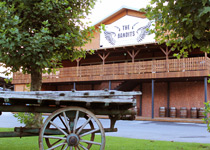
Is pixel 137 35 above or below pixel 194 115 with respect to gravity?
above

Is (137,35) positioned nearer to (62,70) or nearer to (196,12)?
(62,70)

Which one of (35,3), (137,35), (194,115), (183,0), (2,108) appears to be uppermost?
(137,35)

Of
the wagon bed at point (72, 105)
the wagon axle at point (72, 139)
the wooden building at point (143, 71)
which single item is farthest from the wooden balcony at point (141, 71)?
the wagon axle at point (72, 139)

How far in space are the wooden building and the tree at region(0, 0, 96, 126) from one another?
11519 mm

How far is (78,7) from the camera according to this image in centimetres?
870

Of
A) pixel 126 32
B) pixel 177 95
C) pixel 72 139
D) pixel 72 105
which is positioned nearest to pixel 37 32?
pixel 72 105

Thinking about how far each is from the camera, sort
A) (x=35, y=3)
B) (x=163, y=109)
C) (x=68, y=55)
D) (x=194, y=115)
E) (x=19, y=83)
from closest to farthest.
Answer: (x=35, y=3)
(x=68, y=55)
(x=194, y=115)
(x=163, y=109)
(x=19, y=83)

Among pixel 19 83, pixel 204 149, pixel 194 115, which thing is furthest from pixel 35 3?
pixel 19 83

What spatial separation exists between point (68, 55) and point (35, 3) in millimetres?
2094

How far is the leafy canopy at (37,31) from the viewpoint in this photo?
6.69m

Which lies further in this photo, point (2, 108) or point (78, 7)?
point (78, 7)

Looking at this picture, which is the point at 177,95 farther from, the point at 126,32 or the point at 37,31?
the point at 37,31

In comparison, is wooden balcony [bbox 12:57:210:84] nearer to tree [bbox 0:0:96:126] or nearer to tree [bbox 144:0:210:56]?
tree [bbox 0:0:96:126]

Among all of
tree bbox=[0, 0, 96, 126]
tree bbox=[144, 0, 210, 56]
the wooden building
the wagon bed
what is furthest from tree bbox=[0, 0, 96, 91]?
the wooden building
